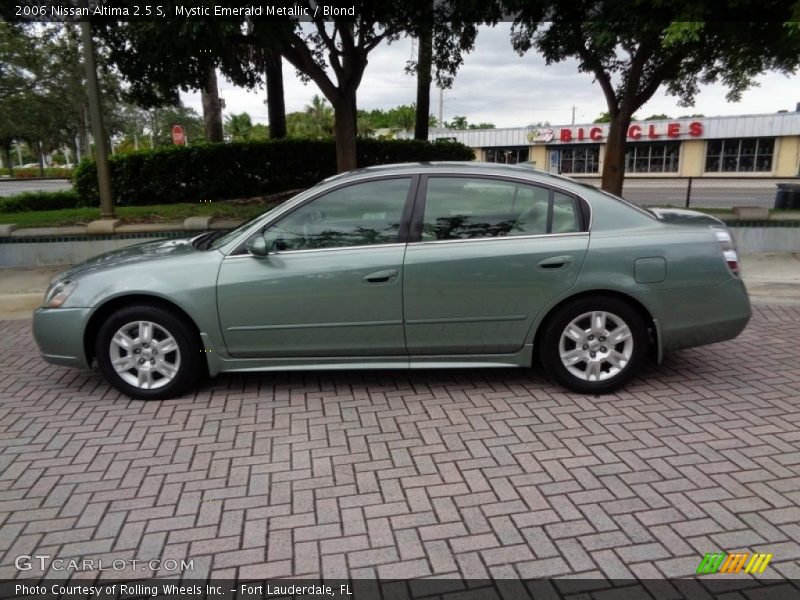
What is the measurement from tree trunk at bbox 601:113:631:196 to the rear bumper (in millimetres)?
8187

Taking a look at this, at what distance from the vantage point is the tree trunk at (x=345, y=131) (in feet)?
36.7

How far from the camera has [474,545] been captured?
2695mm

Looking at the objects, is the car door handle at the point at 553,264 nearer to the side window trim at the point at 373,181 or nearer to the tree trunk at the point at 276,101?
the side window trim at the point at 373,181

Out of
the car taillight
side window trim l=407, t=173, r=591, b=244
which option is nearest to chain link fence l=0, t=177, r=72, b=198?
side window trim l=407, t=173, r=591, b=244

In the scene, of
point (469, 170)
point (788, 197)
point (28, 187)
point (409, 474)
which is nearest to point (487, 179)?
point (469, 170)

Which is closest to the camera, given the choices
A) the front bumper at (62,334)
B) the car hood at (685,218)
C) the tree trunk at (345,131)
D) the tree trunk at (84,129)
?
the front bumper at (62,334)

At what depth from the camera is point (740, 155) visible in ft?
139

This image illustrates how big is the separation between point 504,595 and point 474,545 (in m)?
0.32

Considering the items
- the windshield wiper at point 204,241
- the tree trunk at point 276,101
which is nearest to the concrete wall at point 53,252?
the windshield wiper at point 204,241

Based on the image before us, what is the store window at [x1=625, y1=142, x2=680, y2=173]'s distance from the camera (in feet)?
148

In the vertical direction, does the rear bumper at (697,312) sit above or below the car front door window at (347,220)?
below

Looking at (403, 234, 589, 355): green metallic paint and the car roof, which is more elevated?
the car roof

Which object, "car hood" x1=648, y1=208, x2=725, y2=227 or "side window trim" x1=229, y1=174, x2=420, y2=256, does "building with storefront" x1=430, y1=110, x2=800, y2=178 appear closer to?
"car hood" x1=648, y1=208, x2=725, y2=227

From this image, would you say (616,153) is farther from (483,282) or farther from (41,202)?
(41,202)
